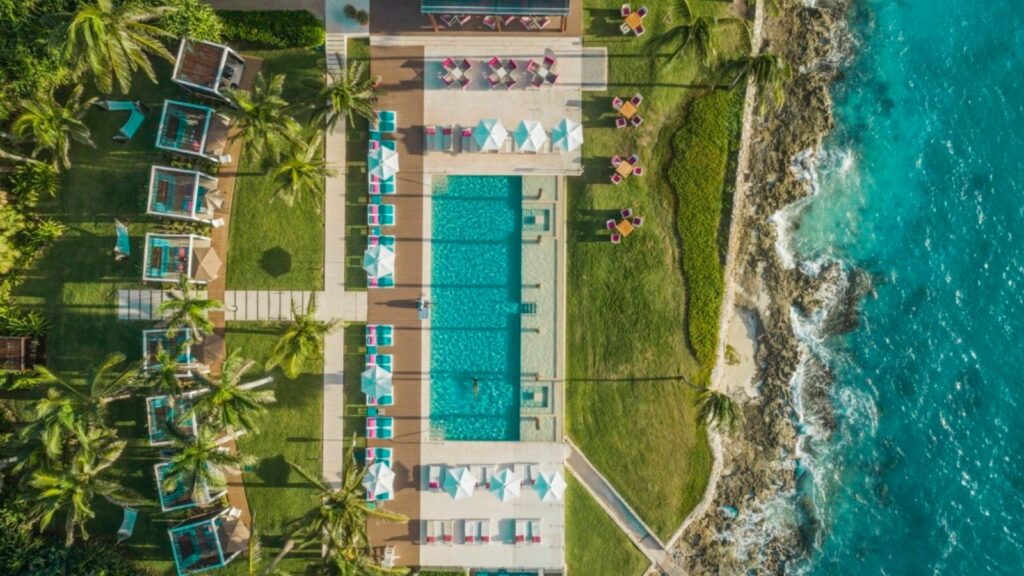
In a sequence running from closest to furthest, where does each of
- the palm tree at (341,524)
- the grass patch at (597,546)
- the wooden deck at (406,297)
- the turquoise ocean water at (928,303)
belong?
the palm tree at (341,524), the wooden deck at (406,297), the grass patch at (597,546), the turquoise ocean water at (928,303)

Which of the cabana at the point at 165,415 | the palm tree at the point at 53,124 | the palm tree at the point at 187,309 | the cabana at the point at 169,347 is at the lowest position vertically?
the cabana at the point at 165,415

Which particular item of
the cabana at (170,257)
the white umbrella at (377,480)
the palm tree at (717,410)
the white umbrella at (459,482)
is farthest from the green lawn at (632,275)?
the cabana at (170,257)

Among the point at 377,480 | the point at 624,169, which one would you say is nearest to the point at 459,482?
the point at 377,480

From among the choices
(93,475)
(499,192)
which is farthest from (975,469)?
(93,475)

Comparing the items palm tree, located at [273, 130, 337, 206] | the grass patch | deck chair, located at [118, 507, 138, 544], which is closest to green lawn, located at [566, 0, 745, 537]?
the grass patch

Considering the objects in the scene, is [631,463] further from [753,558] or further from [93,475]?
[93,475]

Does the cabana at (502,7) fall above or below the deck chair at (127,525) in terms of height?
above

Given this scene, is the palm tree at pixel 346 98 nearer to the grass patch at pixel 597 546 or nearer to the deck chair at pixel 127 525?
the grass patch at pixel 597 546

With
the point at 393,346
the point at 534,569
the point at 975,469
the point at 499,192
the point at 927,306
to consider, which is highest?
the point at 499,192
